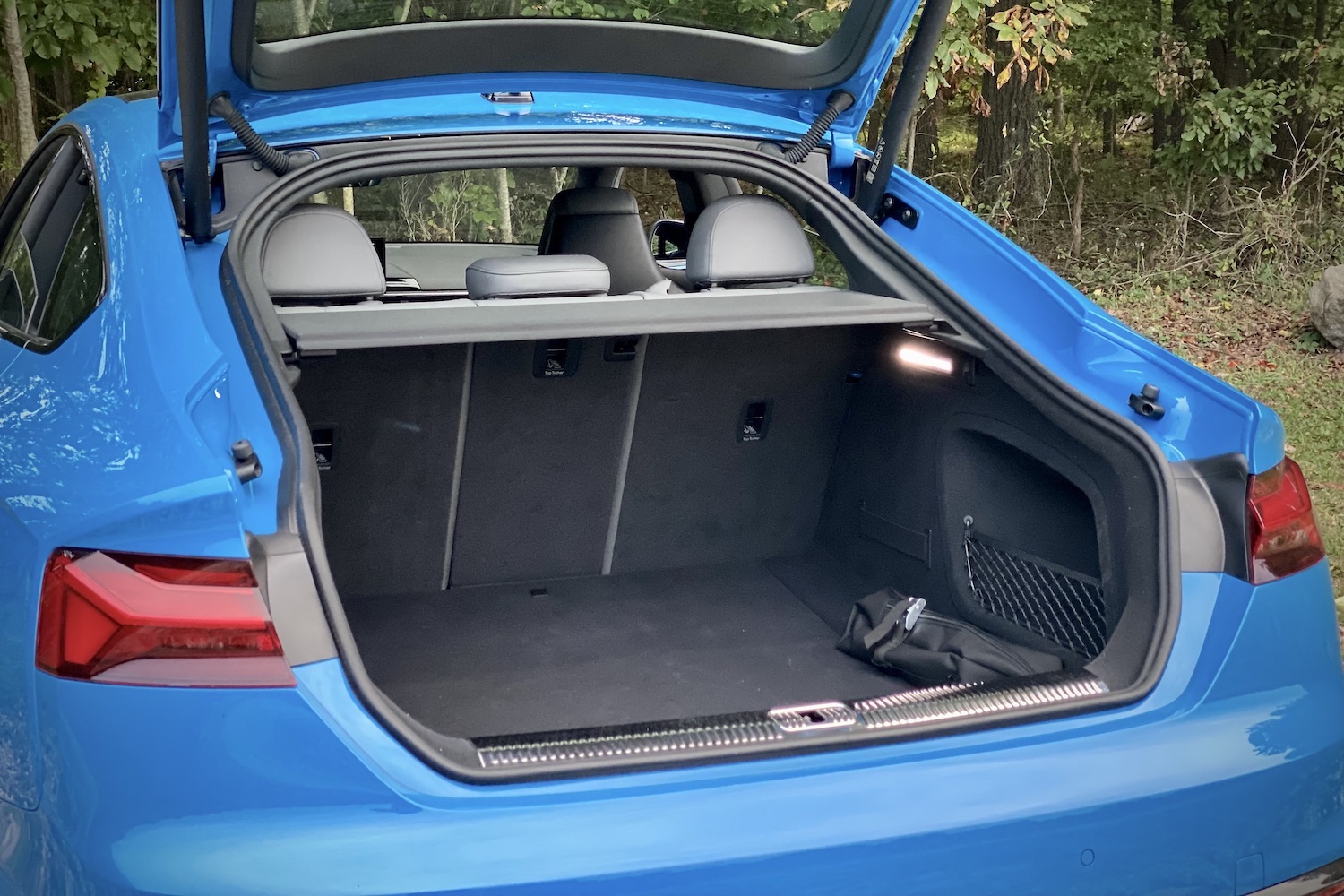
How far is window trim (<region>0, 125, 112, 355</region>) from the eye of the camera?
1.95 m

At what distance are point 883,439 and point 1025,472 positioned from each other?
504mm

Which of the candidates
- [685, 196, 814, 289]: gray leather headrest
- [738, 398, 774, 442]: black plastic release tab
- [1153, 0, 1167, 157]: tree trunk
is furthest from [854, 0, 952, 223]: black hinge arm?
[1153, 0, 1167, 157]: tree trunk

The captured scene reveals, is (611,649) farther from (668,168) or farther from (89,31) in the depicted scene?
(89,31)

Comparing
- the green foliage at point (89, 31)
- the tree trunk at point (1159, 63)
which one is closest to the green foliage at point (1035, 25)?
the tree trunk at point (1159, 63)

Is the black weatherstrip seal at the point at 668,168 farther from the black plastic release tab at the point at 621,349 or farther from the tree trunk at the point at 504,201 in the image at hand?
the tree trunk at the point at 504,201

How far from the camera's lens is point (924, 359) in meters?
2.60

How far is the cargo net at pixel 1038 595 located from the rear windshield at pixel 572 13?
3.51 feet

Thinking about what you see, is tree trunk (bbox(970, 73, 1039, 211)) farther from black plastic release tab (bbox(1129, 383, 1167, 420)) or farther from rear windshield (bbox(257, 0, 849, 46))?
black plastic release tab (bbox(1129, 383, 1167, 420))

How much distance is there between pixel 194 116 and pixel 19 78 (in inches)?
221

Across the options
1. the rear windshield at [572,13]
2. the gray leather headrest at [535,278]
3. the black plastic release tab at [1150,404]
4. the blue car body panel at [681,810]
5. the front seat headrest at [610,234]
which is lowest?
the blue car body panel at [681,810]

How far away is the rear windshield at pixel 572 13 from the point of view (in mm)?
2168

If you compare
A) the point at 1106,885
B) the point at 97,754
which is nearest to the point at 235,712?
the point at 97,754

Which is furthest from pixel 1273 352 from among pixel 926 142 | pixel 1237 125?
pixel 926 142

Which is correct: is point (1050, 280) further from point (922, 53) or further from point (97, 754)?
point (97, 754)
